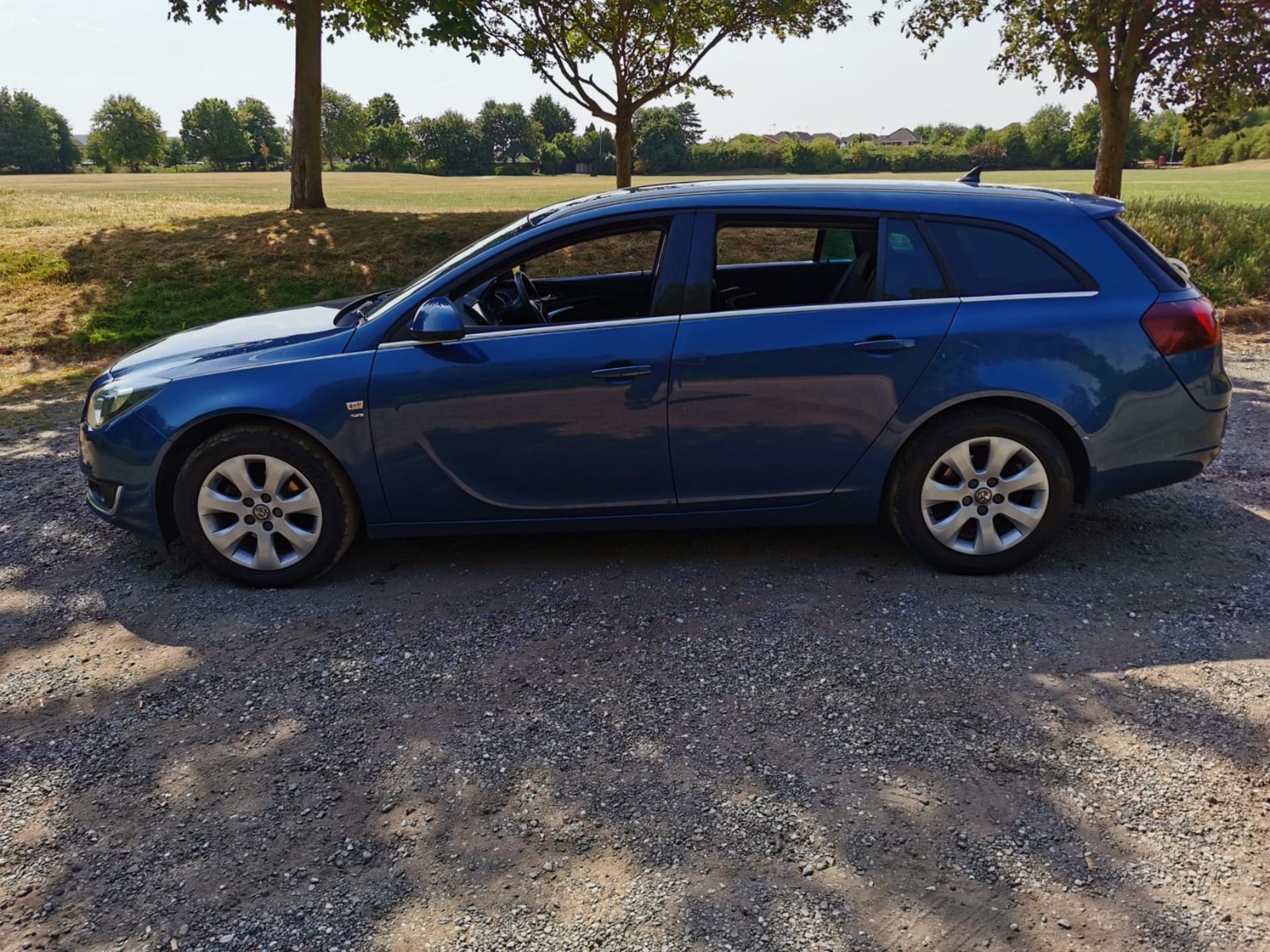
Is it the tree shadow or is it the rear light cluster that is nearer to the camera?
the rear light cluster

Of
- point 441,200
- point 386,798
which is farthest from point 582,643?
point 441,200

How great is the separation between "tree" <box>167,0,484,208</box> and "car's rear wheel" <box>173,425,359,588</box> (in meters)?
11.8

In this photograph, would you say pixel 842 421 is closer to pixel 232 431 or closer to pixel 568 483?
pixel 568 483

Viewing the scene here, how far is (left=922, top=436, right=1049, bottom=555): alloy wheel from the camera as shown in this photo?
4211 mm

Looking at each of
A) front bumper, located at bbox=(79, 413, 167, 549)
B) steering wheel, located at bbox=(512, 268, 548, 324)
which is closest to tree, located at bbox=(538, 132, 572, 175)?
steering wheel, located at bbox=(512, 268, 548, 324)

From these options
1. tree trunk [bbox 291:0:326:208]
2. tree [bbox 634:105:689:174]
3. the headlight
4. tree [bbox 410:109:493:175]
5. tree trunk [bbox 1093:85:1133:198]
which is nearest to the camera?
the headlight

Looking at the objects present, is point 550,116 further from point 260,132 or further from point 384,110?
point 260,132

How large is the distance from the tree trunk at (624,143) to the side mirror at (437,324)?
45.6ft

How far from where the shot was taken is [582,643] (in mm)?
3820

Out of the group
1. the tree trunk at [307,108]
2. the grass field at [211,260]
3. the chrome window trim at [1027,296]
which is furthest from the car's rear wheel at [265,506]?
the tree trunk at [307,108]

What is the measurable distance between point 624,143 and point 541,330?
14.5 m

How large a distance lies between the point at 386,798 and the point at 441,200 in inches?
1431

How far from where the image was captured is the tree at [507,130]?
118000mm

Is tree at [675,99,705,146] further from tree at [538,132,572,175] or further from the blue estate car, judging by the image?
the blue estate car
